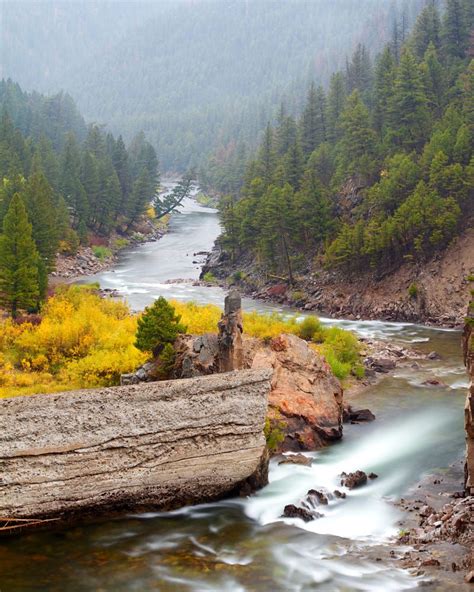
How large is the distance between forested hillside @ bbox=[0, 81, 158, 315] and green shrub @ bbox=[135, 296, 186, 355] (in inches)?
553

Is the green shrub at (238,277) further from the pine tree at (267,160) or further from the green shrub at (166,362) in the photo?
the green shrub at (166,362)

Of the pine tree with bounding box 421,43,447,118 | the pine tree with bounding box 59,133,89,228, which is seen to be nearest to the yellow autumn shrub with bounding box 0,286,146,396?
the pine tree with bounding box 421,43,447,118

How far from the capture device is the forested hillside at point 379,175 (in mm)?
57219

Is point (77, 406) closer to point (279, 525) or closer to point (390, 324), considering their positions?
point (279, 525)

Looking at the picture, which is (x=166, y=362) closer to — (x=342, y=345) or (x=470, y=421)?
(x=342, y=345)

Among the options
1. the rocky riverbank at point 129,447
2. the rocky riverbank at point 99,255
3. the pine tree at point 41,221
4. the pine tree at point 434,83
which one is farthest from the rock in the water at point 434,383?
the pine tree at point 434,83

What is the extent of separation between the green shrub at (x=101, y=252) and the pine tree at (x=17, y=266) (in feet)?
138

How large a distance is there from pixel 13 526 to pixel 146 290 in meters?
48.6

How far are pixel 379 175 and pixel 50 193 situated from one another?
35930mm

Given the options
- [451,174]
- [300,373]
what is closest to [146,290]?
[451,174]

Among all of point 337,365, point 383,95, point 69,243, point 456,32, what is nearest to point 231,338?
point 337,365

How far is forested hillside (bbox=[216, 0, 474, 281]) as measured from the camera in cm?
5722

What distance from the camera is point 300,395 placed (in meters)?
27.0

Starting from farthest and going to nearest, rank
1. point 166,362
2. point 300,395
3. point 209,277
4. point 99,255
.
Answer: point 99,255, point 209,277, point 166,362, point 300,395
